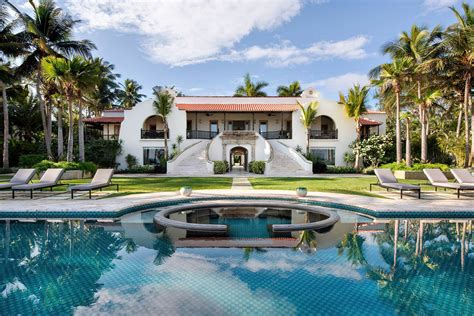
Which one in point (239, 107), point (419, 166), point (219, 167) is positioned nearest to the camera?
point (419, 166)

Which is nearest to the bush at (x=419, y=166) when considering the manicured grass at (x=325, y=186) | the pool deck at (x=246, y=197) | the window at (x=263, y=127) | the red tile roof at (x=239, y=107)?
the manicured grass at (x=325, y=186)

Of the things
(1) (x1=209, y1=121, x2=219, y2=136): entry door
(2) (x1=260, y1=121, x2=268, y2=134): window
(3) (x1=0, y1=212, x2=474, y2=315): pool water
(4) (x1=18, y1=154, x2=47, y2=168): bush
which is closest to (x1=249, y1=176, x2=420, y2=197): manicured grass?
(3) (x1=0, y1=212, x2=474, y2=315): pool water

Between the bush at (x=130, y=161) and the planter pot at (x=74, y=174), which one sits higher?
the bush at (x=130, y=161)

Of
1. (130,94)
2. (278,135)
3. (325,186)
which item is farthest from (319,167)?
(130,94)

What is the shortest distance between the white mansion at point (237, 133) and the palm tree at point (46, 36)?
299 inches

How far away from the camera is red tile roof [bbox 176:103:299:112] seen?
29.7 m

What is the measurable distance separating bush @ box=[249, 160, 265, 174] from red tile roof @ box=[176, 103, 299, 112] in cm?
657

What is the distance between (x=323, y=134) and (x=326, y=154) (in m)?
Answer: 2.34

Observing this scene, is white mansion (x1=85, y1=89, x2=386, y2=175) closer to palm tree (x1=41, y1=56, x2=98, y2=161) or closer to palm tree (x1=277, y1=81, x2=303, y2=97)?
palm tree (x1=277, y1=81, x2=303, y2=97)

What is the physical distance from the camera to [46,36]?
77.6ft

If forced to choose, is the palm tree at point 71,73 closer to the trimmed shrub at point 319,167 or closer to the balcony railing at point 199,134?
the balcony railing at point 199,134

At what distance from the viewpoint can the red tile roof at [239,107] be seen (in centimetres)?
2975

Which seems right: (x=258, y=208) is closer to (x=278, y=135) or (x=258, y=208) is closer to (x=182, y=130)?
(x=182, y=130)

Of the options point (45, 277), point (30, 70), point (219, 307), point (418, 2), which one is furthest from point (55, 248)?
point (30, 70)
